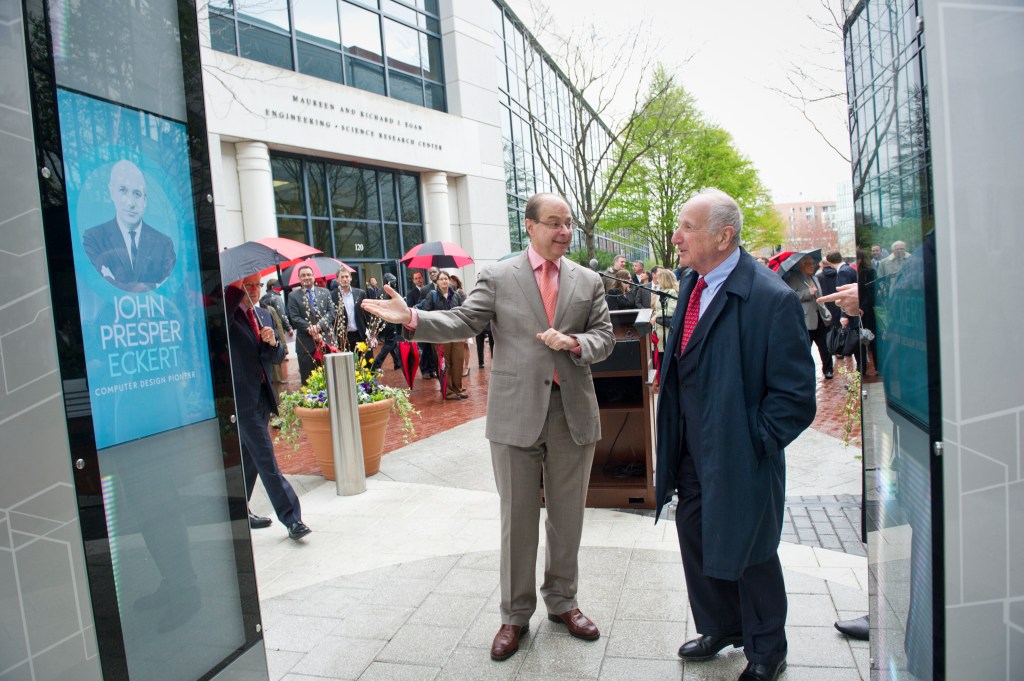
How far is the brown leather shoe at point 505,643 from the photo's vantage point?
3193mm

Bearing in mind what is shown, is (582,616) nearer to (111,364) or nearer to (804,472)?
(111,364)

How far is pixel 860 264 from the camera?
242 centimetres

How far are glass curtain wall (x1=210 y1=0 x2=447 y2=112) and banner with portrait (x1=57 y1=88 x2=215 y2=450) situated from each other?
44.1 ft

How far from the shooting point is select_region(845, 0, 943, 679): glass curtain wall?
1786 millimetres

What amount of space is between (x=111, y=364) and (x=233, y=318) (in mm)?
2851

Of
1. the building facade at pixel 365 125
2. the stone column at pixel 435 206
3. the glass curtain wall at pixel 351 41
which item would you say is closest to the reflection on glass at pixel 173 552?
the building facade at pixel 365 125

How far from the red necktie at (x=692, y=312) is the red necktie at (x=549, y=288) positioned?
632mm

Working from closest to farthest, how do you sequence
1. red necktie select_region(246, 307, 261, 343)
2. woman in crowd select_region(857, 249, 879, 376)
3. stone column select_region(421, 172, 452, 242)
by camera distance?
woman in crowd select_region(857, 249, 879, 376) < red necktie select_region(246, 307, 261, 343) < stone column select_region(421, 172, 452, 242)

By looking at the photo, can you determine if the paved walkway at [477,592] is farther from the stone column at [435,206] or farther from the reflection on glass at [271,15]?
the stone column at [435,206]

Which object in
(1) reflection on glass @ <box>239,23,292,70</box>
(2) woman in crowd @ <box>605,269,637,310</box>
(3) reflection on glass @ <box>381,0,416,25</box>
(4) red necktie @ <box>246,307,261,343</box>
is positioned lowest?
(2) woman in crowd @ <box>605,269,637,310</box>

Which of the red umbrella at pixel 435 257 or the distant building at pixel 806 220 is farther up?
the distant building at pixel 806 220

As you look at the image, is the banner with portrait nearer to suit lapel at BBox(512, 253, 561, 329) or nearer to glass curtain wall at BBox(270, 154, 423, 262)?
suit lapel at BBox(512, 253, 561, 329)

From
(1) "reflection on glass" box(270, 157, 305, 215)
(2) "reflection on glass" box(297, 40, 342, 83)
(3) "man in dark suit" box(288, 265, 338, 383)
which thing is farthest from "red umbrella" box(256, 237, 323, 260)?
(2) "reflection on glass" box(297, 40, 342, 83)

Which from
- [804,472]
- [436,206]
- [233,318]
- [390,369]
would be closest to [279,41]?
[436,206]
